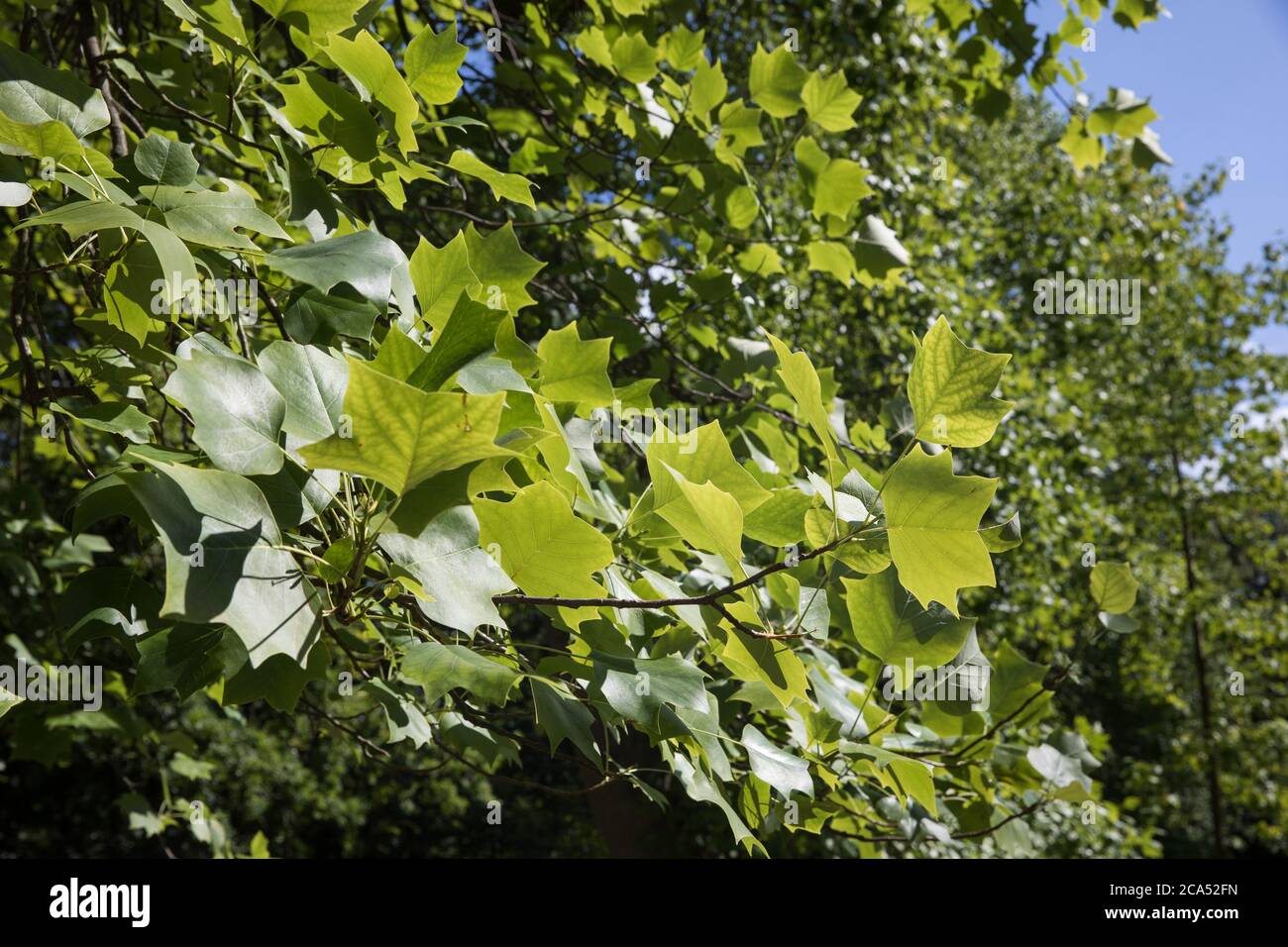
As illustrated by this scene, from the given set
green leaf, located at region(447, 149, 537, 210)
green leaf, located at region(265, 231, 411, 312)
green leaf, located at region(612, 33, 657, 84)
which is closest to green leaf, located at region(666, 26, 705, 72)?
green leaf, located at region(612, 33, 657, 84)

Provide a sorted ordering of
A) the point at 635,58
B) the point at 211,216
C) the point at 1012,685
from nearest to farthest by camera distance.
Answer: the point at 211,216 < the point at 1012,685 < the point at 635,58

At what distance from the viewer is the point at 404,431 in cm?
75

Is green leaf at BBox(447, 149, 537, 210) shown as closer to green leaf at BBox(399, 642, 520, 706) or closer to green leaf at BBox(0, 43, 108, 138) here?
green leaf at BBox(0, 43, 108, 138)

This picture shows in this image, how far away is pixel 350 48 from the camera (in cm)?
127

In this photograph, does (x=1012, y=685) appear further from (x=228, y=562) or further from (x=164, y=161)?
(x=164, y=161)

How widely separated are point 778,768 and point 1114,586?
0.92 m

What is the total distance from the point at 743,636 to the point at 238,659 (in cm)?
58

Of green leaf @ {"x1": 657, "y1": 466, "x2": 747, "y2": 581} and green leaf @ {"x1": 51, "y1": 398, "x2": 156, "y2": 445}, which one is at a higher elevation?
green leaf @ {"x1": 51, "y1": 398, "x2": 156, "y2": 445}

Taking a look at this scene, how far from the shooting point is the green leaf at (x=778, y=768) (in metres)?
1.18

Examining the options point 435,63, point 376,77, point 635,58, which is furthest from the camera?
point 635,58

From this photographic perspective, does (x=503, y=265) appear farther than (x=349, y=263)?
Yes

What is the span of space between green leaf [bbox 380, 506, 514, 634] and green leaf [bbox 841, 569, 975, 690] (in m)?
0.54

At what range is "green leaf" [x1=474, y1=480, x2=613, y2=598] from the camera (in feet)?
3.10

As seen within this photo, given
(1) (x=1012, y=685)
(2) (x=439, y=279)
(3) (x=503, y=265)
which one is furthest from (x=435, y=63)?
(1) (x=1012, y=685)
